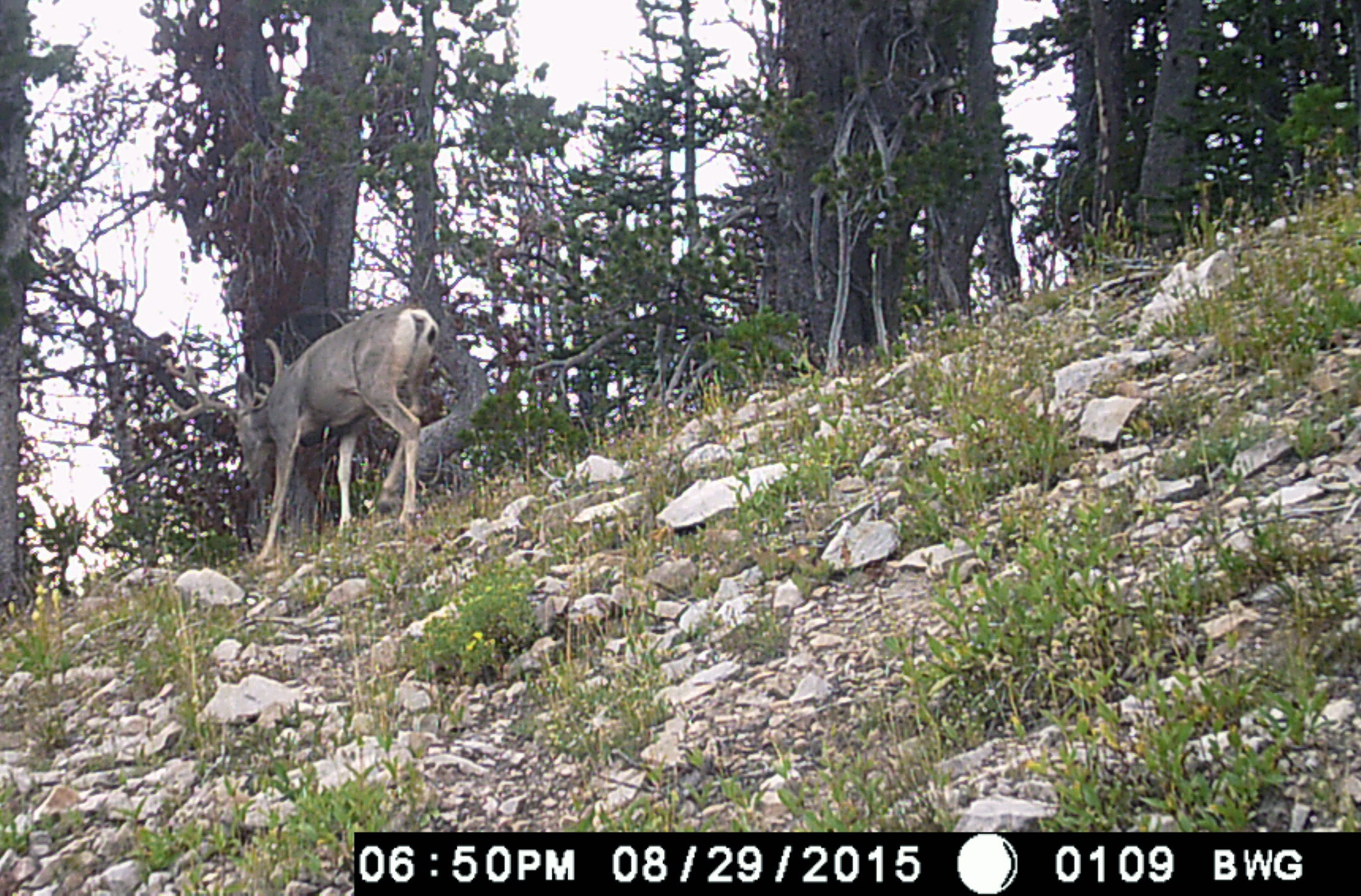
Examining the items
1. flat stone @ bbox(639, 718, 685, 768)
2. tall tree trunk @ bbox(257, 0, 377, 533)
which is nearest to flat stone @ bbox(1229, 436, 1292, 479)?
flat stone @ bbox(639, 718, 685, 768)

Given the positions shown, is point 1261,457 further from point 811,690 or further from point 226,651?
point 226,651

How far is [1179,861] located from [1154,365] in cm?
408

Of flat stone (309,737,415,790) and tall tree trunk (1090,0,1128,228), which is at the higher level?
tall tree trunk (1090,0,1128,228)

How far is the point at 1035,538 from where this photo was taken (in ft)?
16.8

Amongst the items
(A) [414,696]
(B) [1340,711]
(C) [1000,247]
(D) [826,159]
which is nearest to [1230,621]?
(B) [1340,711]

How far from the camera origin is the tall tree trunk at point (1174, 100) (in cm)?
1455

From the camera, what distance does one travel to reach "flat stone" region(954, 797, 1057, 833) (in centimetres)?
380

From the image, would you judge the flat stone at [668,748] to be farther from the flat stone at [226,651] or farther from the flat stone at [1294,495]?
the flat stone at [226,651]

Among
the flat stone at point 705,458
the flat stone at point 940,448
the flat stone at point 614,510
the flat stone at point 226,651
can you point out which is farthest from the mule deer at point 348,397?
the flat stone at point 940,448

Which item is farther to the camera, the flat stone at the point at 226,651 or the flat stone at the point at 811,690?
the flat stone at the point at 226,651

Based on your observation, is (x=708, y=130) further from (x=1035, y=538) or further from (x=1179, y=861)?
(x=1179, y=861)
